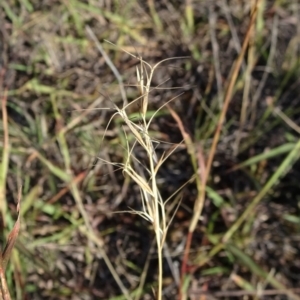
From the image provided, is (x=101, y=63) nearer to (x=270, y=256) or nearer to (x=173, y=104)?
(x=173, y=104)

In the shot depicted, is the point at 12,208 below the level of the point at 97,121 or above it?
below

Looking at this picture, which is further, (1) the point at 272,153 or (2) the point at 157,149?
(2) the point at 157,149

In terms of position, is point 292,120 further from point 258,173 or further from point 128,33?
point 128,33

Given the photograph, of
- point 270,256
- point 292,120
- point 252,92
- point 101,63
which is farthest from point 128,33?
point 270,256

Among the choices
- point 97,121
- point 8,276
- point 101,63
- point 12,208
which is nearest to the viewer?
point 8,276

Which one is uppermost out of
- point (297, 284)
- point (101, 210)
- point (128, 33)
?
point (128, 33)

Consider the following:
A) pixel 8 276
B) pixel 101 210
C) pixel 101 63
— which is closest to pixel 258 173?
pixel 101 210

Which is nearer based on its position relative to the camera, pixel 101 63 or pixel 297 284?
pixel 297 284

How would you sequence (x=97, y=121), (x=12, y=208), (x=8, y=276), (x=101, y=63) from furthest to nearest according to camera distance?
(x=101, y=63)
(x=97, y=121)
(x=12, y=208)
(x=8, y=276)
